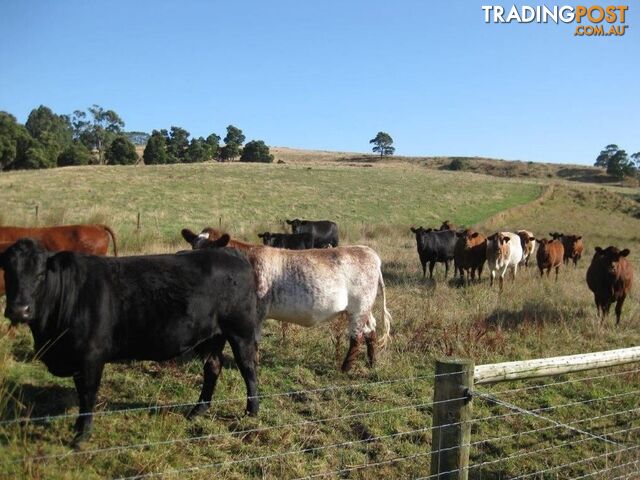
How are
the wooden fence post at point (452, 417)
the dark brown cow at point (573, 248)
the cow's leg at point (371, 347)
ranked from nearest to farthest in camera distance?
the wooden fence post at point (452, 417)
the cow's leg at point (371, 347)
the dark brown cow at point (573, 248)

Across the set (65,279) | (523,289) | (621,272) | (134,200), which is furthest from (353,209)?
(65,279)

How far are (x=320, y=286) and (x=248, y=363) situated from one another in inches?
61.7

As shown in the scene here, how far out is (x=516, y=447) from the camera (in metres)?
5.38

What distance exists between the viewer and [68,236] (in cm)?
969

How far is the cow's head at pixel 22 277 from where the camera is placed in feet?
Result: 14.1

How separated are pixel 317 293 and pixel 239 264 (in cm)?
145

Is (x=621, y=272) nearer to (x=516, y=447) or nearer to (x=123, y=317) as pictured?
(x=516, y=447)

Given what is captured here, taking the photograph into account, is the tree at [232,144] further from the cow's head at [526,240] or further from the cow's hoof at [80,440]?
the cow's hoof at [80,440]

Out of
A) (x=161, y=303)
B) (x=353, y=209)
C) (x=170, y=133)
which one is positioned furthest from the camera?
(x=170, y=133)

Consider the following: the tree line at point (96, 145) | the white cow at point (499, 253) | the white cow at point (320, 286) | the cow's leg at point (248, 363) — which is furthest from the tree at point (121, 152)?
the cow's leg at point (248, 363)

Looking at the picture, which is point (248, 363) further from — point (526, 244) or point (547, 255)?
point (526, 244)

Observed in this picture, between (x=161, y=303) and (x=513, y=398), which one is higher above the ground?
(x=161, y=303)

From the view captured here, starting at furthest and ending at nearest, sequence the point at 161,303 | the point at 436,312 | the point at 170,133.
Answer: the point at 170,133
the point at 436,312
the point at 161,303

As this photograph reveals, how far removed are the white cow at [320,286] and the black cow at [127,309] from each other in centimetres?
105
